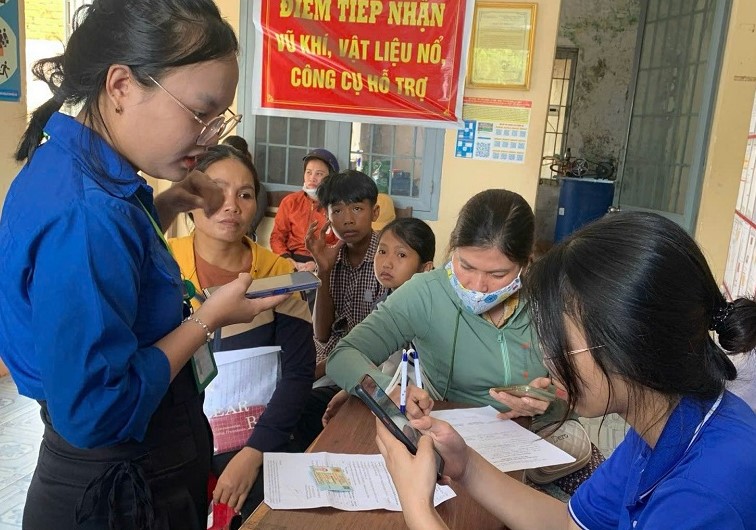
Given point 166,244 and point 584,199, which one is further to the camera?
point 584,199

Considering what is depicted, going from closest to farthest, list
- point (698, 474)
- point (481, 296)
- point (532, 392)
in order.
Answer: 1. point (698, 474)
2. point (532, 392)
3. point (481, 296)

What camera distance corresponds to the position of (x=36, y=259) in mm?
750

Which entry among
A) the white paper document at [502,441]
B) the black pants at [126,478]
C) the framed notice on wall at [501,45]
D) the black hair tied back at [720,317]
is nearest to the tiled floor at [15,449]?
the black pants at [126,478]

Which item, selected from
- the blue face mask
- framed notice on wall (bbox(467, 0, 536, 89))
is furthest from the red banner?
the blue face mask

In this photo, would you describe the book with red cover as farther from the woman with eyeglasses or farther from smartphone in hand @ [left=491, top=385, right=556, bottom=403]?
smartphone in hand @ [left=491, top=385, right=556, bottom=403]

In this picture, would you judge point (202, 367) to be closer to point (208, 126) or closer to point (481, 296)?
point (208, 126)

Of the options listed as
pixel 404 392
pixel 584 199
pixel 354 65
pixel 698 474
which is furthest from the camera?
pixel 584 199

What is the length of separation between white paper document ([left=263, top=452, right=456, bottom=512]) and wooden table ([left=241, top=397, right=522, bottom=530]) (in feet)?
0.04

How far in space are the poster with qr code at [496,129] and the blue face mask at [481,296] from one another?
2439 millimetres

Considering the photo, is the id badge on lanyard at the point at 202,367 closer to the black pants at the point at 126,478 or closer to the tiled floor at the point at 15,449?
the black pants at the point at 126,478

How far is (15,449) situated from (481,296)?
1.99 m

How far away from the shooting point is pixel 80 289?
730mm

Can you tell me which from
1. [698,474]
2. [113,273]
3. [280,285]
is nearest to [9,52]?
[280,285]

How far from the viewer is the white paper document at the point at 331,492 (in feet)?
3.24
